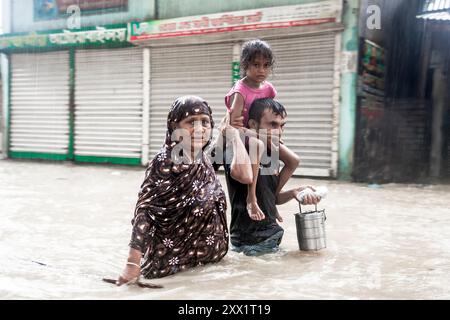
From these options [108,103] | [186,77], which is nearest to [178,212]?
[186,77]

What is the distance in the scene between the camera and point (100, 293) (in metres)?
2.63

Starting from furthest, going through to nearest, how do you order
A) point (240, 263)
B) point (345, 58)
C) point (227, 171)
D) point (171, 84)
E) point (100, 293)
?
point (171, 84)
point (345, 58)
point (227, 171)
point (240, 263)
point (100, 293)

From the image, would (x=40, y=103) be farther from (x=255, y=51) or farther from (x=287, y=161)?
(x=287, y=161)

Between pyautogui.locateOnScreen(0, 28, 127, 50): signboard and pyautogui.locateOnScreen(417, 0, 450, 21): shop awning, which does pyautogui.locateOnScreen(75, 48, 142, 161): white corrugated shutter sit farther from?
pyautogui.locateOnScreen(417, 0, 450, 21): shop awning

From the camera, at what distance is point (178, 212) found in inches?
115

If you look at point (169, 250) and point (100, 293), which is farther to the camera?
point (169, 250)

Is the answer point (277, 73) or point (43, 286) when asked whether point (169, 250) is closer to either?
point (43, 286)

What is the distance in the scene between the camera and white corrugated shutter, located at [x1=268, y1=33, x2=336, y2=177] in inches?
371

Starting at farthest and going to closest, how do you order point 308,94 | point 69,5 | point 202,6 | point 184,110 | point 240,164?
point 69,5
point 202,6
point 308,94
point 240,164
point 184,110

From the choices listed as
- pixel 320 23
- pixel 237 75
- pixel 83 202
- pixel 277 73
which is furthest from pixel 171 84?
pixel 83 202

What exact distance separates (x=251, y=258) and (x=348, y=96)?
21.0 ft

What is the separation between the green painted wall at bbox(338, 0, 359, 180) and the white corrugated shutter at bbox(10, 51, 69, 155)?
7.51 meters

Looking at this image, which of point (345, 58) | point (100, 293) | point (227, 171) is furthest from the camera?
point (345, 58)

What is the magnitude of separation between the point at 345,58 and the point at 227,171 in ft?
20.7
